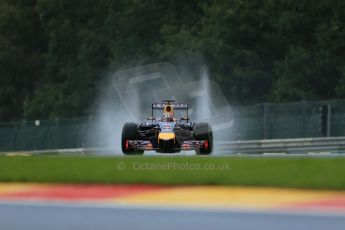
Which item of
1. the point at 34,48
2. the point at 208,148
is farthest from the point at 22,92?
the point at 208,148

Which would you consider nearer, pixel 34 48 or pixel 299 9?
pixel 299 9

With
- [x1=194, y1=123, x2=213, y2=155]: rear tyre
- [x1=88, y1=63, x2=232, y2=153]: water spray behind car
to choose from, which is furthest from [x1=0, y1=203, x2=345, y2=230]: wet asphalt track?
[x1=88, y1=63, x2=232, y2=153]: water spray behind car

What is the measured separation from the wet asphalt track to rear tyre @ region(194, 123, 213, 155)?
13.6ft

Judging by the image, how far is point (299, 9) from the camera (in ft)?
132

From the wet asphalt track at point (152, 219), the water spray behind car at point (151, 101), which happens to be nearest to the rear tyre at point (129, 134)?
the wet asphalt track at point (152, 219)

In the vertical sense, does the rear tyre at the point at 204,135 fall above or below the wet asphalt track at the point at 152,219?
above

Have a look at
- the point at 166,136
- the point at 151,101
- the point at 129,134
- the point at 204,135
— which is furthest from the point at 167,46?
the point at 166,136

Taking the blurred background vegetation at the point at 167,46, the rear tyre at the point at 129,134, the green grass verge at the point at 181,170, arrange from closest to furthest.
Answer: the green grass verge at the point at 181,170 → the rear tyre at the point at 129,134 → the blurred background vegetation at the point at 167,46

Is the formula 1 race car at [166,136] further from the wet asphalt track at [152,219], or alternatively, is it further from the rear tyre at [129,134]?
the wet asphalt track at [152,219]

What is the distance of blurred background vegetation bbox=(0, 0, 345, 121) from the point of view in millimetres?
38062

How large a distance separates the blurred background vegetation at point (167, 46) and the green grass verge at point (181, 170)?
23.3 meters

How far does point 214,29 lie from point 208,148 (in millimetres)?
25751

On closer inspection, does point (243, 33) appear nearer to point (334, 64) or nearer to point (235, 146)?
point (334, 64)

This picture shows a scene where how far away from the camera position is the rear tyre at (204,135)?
15227mm
